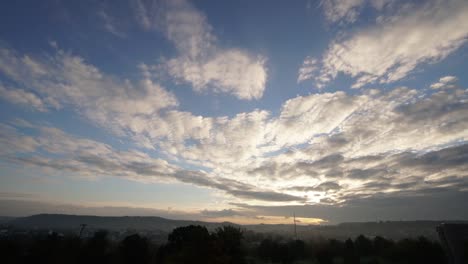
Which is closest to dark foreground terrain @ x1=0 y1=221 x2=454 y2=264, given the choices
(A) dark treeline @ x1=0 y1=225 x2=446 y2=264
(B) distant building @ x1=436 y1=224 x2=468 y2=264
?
(A) dark treeline @ x1=0 y1=225 x2=446 y2=264

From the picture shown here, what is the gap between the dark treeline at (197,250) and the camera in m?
37.7

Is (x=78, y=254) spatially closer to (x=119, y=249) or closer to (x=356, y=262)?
(x=119, y=249)

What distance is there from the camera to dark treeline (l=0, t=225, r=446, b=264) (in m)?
37.7

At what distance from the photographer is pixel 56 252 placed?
171 feet

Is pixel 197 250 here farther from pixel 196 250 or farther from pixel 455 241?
pixel 455 241

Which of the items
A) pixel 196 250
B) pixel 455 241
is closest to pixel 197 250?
pixel 196 250

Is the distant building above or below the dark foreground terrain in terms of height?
above

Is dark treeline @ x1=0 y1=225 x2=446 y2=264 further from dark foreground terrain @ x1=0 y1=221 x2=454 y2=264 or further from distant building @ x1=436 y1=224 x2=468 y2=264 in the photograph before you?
distant building @ x1=436 y1=224 x2=468 y2=264

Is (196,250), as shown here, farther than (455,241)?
Yes

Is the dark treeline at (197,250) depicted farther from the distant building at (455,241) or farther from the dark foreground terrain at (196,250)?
the distant building at (455,241)

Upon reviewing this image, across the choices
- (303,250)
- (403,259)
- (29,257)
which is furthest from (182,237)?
(403,259)

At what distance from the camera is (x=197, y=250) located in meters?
34.8

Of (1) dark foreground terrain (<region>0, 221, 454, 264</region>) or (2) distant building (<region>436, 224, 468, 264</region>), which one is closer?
(2) distant building (<region>436, 224, 468, 264</region>)

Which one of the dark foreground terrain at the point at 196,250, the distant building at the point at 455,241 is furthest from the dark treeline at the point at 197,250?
the distant building at the point at 455,241
